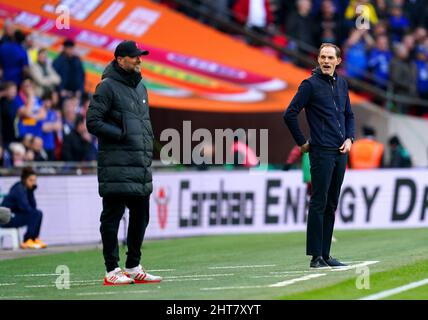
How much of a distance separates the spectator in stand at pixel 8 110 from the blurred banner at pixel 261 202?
1.44 metres

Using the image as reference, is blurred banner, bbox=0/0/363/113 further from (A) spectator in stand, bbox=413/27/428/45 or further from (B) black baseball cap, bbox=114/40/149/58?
(B) black baseball cap, bbox=114/40/149/58

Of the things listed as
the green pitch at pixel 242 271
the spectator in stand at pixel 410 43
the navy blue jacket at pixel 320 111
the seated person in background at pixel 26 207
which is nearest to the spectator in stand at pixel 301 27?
the spectator in stand at pixel 410 43

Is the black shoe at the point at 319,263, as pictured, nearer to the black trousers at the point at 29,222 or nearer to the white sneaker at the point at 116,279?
the white sneaker at the point at 116,279

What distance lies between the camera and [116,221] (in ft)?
42.9

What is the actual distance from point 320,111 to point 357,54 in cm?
1751

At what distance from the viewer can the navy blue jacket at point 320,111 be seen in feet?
44.7

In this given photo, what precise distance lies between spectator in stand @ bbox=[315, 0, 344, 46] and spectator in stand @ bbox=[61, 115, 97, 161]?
333 inches

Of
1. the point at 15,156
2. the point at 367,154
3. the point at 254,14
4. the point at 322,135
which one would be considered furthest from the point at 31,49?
the point at 322,135

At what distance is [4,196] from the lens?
22.1 m

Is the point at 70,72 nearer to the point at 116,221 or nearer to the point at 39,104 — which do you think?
the point at 39,104

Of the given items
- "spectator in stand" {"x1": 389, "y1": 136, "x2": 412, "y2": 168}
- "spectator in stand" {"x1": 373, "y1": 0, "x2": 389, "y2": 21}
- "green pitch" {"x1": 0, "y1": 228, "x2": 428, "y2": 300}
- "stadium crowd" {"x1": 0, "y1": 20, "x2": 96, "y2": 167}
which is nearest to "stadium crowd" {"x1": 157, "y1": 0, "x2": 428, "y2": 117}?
"spectator in stand" {"x1": 373, "y1": 0, "x2": 389, "y2": 21}

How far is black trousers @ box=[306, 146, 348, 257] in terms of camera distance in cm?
1359

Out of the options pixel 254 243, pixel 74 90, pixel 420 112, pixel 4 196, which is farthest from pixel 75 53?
pixel 420 112

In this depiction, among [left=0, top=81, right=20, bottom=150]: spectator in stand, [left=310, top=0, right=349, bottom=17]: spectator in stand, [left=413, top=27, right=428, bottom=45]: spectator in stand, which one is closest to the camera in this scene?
[left=0, top=81, right=20, bottom=150]: spectator in stand
